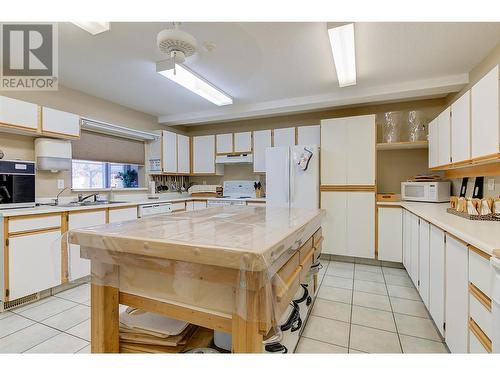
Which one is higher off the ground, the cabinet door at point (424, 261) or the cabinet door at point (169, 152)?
the cabinet door at point (169, 152)

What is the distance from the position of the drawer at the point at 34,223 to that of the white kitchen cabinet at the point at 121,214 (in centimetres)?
61

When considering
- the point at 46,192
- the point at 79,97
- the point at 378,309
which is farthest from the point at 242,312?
the point at 79,97

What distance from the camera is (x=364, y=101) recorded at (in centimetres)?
371

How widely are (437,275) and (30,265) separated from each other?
3.72 m

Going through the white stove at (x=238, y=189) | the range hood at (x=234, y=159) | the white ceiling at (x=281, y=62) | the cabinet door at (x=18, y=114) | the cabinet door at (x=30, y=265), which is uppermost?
the white ceiling at (x=281, y=62)

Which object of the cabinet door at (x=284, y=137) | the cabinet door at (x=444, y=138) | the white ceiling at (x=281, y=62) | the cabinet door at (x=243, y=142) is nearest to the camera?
the white ceiling at (x=281, y=62)

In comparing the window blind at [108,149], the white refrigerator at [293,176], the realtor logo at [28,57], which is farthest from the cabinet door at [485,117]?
the window blind at [108,149]

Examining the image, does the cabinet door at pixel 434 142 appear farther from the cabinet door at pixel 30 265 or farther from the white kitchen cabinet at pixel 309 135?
the cabinet door at pixel 30 265

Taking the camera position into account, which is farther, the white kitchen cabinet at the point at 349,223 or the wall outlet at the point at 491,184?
the white kitchen cabinet at the point at 349,223

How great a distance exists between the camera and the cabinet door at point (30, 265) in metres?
2.32

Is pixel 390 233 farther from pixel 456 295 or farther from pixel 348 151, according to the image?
pixel 456 295

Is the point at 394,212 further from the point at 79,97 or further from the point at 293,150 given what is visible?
the point at 79,97

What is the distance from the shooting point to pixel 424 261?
2219 mm

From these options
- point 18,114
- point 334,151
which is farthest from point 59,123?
point 334,151
